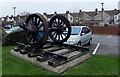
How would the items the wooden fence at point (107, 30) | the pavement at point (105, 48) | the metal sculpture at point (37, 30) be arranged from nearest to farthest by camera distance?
1. the metal sculpture at point (37, 30)
2. the pavement at point (105, 48)
3. the wooden fence at point (107, 30)

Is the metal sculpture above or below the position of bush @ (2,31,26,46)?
above

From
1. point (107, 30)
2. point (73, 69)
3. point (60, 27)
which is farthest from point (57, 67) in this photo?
point (107, 30)

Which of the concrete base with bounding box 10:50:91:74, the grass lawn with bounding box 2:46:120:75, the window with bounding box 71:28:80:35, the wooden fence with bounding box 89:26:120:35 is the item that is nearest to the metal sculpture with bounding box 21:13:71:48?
the concrete base with bounding box 10:50:91:74

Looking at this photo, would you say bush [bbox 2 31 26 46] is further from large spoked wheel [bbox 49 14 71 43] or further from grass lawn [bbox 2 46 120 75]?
grass lawn [bbox 2 46 120 75]

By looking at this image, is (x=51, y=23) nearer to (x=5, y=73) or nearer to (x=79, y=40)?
(x=79, y=40)

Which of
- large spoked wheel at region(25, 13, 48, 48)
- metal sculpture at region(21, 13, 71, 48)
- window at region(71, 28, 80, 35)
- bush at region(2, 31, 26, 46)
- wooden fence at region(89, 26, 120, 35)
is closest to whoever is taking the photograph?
metal sculpture at region(21, 13, 71, 48)

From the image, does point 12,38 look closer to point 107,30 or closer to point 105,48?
point 105,48

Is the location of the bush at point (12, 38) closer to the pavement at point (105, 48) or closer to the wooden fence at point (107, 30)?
the pavement at point (105, 48)

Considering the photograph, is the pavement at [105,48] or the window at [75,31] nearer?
the pavement at [105,48]

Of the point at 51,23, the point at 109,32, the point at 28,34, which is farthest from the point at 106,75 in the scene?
the point at 109,32

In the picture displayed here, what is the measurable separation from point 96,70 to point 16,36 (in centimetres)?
658

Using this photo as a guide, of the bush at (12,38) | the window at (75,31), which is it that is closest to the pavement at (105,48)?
the window at (75,31)

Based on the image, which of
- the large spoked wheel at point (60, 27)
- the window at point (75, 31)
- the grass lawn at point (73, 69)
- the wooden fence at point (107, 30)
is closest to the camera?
the grass lawn at point (73, 69)

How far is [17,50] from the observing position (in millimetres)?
7617
